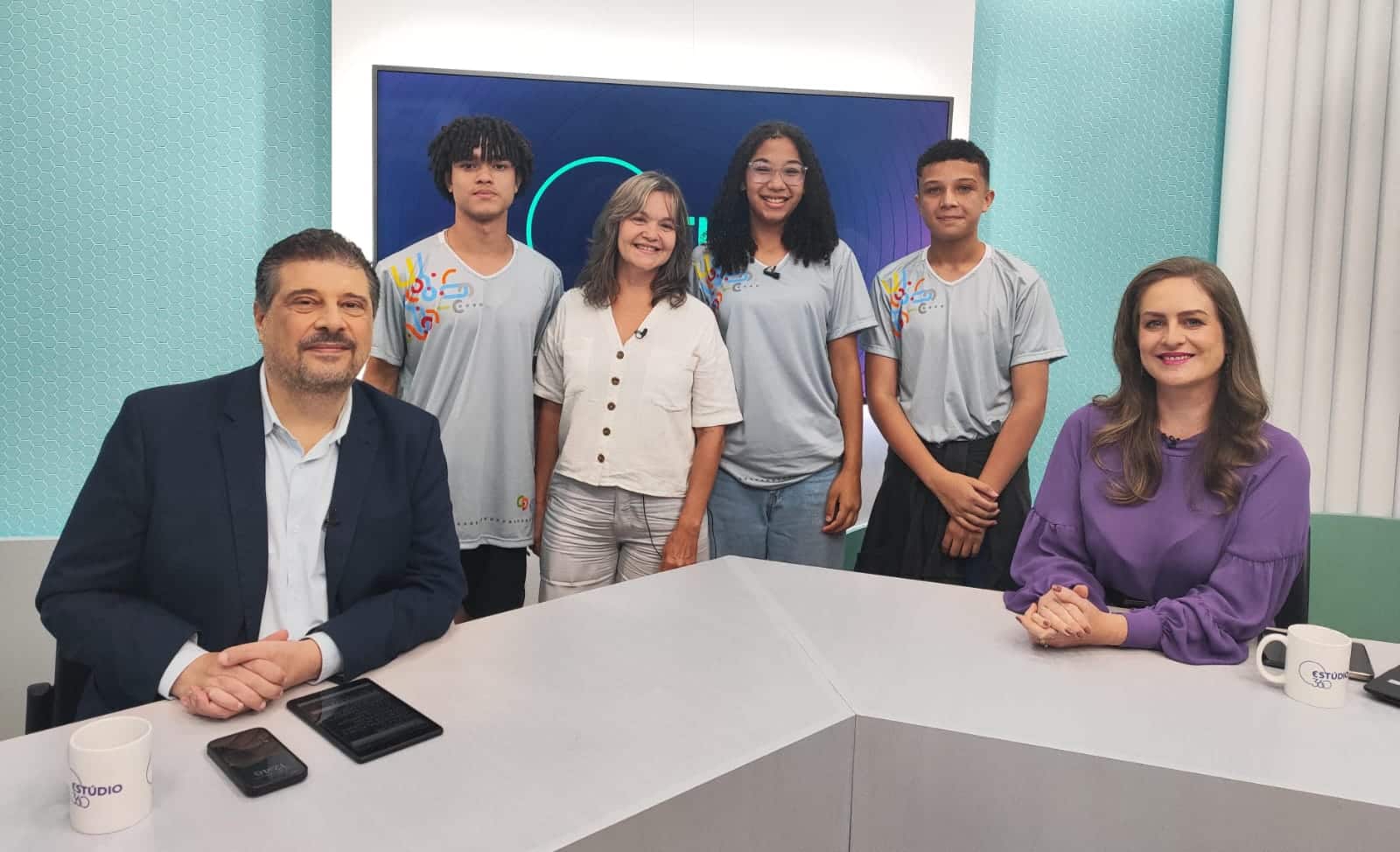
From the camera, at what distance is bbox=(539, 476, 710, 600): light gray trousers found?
7.97ft

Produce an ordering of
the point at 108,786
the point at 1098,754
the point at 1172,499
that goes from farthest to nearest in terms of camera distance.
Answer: the point at 1172,499 → the point at 1098,754 → the point at 108,786

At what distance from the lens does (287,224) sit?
10.3ft

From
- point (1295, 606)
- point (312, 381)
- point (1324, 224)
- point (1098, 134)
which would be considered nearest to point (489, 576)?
point (312, 381)

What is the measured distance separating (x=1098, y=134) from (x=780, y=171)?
1.61 metres

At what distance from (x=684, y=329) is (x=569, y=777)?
1515 millimetres

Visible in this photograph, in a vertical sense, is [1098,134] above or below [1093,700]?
above

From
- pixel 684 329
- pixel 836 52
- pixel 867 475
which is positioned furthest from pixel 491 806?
pixel 836 52

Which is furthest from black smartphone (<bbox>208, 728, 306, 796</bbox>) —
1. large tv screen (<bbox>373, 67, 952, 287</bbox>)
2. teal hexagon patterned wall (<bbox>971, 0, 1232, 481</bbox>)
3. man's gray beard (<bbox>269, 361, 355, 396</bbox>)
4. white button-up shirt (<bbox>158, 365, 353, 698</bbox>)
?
teal hexagon patterned wall (<bbox>971, 0, 1232, 481</bbox>)

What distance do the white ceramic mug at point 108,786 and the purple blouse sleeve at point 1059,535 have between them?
139cm

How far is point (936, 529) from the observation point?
2607 mm

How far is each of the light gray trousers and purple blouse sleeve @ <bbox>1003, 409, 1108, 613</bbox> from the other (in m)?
0.93

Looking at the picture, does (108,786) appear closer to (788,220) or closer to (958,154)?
(788,220)

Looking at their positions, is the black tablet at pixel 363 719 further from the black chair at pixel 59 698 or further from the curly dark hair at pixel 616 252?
the curly dark hair at pixel 616 252

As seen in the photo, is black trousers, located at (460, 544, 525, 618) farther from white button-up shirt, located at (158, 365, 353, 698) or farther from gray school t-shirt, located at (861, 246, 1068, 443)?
gray school t-shirt, located at (861, 246, 1068, 443)
